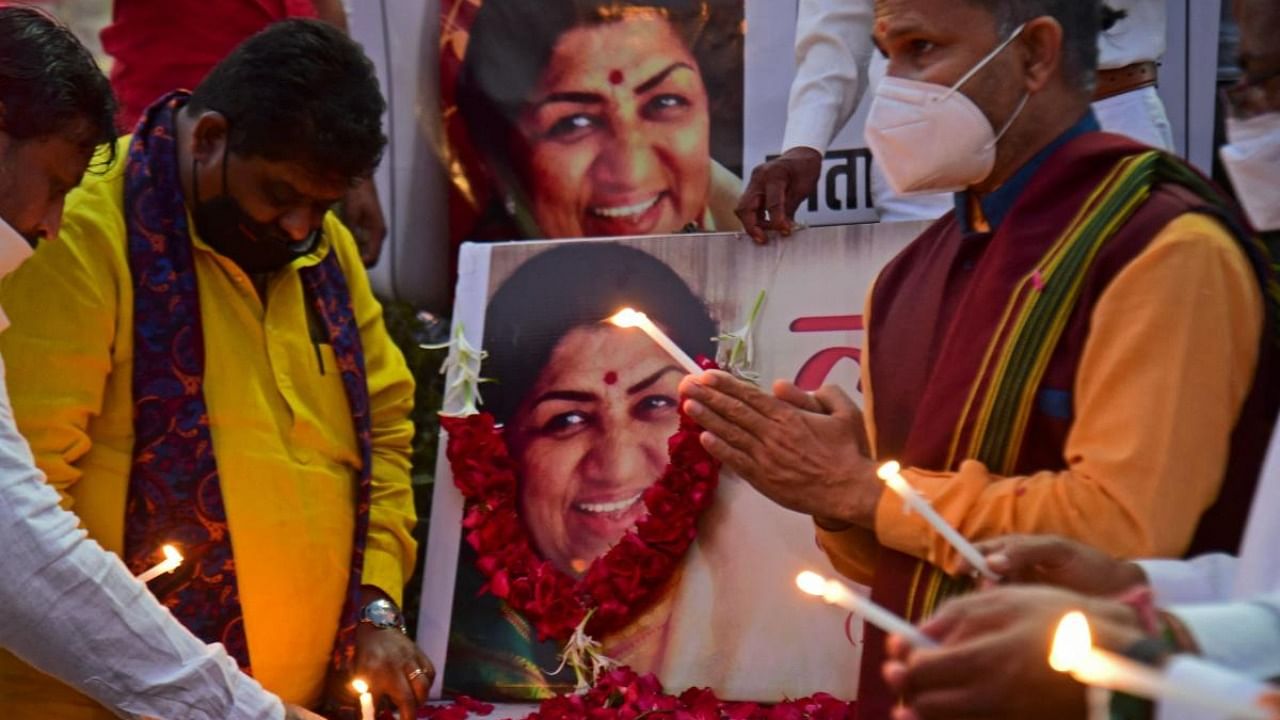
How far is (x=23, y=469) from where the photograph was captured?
2654mm

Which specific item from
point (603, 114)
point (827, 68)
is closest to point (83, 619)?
point (827, 68)

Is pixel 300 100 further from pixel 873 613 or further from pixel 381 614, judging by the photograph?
pixel 873 613

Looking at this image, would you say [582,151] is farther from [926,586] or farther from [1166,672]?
[1166,672]

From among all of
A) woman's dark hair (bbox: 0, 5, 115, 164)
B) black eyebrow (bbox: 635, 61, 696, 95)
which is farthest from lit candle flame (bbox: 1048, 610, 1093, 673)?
black eyebrow (bbox: 635, 61, 696, 95)

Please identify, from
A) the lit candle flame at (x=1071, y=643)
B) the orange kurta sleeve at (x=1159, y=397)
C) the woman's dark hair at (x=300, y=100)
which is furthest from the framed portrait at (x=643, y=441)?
the lit candle flame at (x=1071, y=643)

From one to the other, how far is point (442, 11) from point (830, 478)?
3.14 metres

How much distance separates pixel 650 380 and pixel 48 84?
1663 mm

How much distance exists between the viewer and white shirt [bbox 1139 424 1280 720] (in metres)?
1.63

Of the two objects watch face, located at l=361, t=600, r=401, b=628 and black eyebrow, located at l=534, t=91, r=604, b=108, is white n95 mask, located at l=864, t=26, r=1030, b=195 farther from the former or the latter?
black eyebrow, located at l=534, t=91, r=604, b=108

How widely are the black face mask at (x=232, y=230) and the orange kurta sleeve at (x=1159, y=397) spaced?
1.80 m

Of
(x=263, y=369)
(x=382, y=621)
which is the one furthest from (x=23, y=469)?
(x=382, y=621)

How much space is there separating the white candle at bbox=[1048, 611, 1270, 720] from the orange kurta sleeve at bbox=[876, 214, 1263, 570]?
57 centimetres

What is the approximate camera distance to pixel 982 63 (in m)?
2.48

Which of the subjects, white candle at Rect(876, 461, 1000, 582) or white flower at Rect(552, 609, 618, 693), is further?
white flower at Rect(552, 609, 618, 693)
